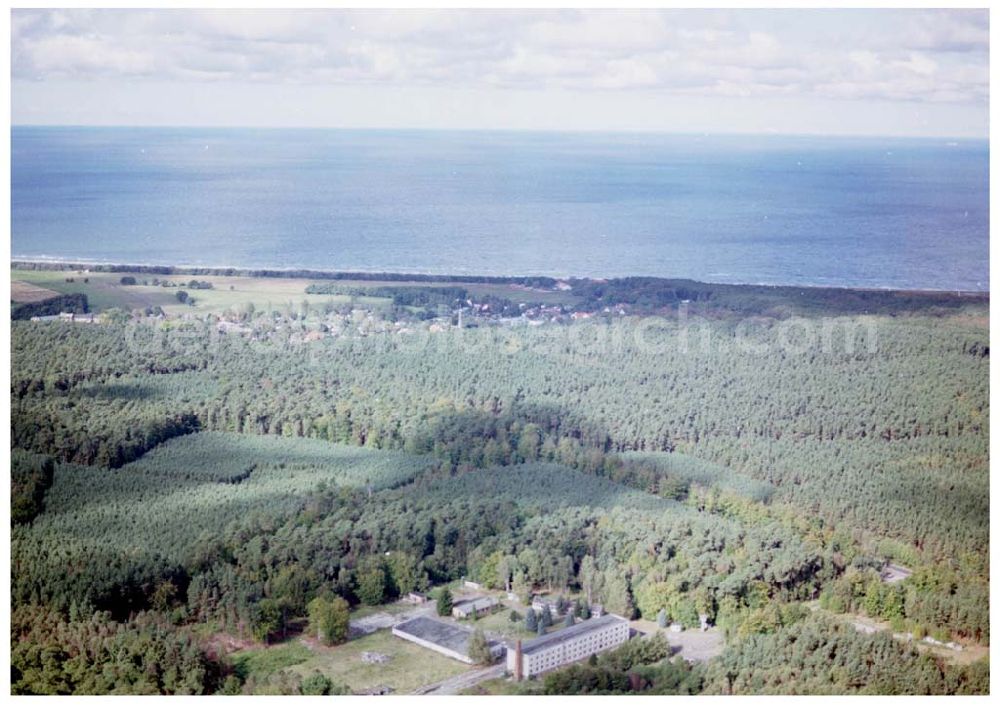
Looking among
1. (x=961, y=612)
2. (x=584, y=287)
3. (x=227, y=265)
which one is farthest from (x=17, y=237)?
(x=961, y=612)

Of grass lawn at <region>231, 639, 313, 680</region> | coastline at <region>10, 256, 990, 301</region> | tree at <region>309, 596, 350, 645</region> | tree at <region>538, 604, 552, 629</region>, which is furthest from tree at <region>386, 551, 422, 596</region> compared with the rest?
coastline at <region>10, 256, 990, 301</region>

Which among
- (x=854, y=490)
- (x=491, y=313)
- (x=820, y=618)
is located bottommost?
(x=820, y=618)

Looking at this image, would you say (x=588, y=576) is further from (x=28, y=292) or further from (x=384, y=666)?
(x=28, y=292)

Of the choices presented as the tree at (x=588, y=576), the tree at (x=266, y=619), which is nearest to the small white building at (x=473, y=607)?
the tree at (x=588, y=576)

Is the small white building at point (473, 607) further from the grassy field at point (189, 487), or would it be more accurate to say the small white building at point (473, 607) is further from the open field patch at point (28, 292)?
the open field patch at point (28, 292)

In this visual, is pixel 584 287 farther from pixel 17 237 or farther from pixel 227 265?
pixel 17 237

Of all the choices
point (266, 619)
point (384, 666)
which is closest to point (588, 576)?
point (384, 666)
